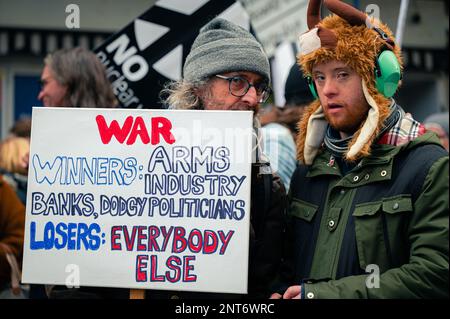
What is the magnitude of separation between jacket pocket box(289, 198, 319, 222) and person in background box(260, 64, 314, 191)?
3.32ft

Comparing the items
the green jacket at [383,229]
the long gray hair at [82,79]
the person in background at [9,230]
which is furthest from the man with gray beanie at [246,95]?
Result: the person in background at [9,230]

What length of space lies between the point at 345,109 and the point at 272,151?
4.03 ft

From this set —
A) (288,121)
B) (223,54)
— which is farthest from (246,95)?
(288,121)

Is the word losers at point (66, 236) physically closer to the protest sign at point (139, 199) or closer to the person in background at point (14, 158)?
the protest sign at point (139, 199)

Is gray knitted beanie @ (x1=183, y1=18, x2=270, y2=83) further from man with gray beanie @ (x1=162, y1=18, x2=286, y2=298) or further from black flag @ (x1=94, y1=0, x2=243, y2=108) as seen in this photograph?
black flag @ (x1=94, y1=0, x2=243, y2=108)

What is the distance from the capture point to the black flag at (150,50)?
4.28 m

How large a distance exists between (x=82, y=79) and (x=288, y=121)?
4.27 ft

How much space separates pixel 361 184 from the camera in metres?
2.66

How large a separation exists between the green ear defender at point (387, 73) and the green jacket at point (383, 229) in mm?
217

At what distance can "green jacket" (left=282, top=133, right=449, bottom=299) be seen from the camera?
2424mm
